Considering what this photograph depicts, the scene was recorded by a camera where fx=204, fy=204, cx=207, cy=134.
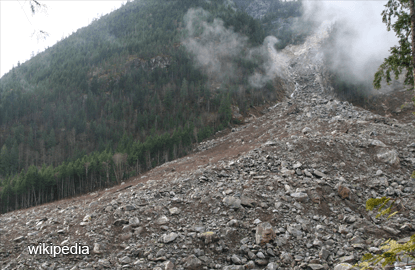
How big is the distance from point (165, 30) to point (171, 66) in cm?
3877

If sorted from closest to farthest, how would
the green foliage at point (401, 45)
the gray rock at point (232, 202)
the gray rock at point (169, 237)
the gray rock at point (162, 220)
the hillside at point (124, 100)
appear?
the green foliage at point (401, 45) < the gray rock at point (169, 237) < the gray rock at point (162, 220) < the gray rock at point (232, 202) < the hillside at point (124, 100)

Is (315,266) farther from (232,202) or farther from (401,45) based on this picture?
(401,45)

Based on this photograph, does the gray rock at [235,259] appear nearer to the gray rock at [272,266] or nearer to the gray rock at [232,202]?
the gray rock at [272,266]

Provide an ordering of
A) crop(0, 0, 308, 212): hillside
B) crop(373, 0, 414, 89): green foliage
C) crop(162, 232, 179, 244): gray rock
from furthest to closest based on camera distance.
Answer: crop(0, 0, 308, 212): hillside < crop(162, 232, 179, 244): gray rock < crop(373, 0, 414, 89): green foliage

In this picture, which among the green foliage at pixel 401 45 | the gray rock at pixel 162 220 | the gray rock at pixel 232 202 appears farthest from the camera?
the gray rock at pixel 232 202

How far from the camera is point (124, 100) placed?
86812 mm

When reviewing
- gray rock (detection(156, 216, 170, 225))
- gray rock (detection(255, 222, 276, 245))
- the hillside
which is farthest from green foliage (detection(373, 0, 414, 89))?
the hillside

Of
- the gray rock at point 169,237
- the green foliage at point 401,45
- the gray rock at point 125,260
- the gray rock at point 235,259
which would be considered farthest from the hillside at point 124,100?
the green foliage at point 401,45

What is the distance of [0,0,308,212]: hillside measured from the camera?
43.1m

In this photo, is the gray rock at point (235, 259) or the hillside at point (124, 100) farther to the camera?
the hillside at point (124, 100)

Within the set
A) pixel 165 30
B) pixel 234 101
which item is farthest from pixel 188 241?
pixel 165 30

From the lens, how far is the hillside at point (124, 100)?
141 feet

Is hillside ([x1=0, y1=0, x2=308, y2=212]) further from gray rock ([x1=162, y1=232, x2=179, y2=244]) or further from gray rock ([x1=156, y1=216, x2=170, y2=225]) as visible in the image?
gray rock ([x1=162, y1=232, x2=179, y2=244])

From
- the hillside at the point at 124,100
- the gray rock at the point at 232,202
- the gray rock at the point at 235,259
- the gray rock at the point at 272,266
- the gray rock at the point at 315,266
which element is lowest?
the gray rock at the point at 315,266
